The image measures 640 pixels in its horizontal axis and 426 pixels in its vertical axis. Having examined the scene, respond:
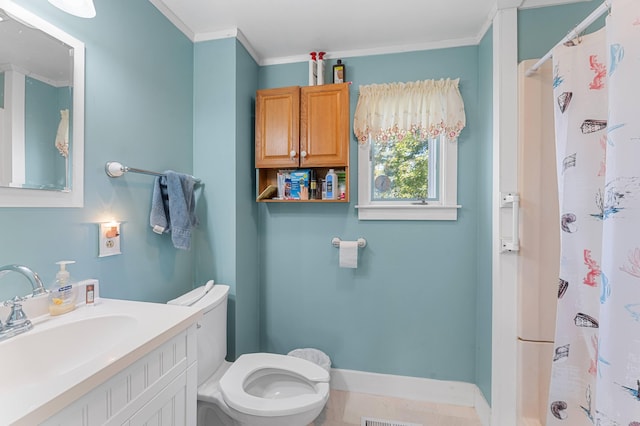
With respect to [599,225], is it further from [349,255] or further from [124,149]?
[124,149]

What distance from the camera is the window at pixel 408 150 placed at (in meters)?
1.84

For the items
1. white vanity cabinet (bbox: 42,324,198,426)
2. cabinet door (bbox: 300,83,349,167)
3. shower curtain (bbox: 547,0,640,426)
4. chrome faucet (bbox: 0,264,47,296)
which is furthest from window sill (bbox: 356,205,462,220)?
chrome faucet (bbox: 0,264,47,296)

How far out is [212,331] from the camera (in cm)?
151

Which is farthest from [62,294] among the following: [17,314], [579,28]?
[579,28]

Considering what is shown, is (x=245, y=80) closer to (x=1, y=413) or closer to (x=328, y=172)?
(x=328, y=172)

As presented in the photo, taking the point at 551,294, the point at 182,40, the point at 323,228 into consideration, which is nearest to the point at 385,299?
the point at 323,228

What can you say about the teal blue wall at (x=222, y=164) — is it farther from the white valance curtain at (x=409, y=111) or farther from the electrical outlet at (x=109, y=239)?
the white valance curtain at (x=409, y=111)

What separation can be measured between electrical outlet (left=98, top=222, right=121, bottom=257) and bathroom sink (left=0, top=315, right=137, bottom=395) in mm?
345

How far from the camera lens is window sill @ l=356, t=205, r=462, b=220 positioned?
6.15 ft

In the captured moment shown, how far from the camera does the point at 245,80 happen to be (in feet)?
6.25

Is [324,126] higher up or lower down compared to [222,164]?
higher up

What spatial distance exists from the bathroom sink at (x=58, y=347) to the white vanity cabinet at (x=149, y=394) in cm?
10

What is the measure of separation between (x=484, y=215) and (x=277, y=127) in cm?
142

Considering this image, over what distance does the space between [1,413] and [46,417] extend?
0.23 feet
